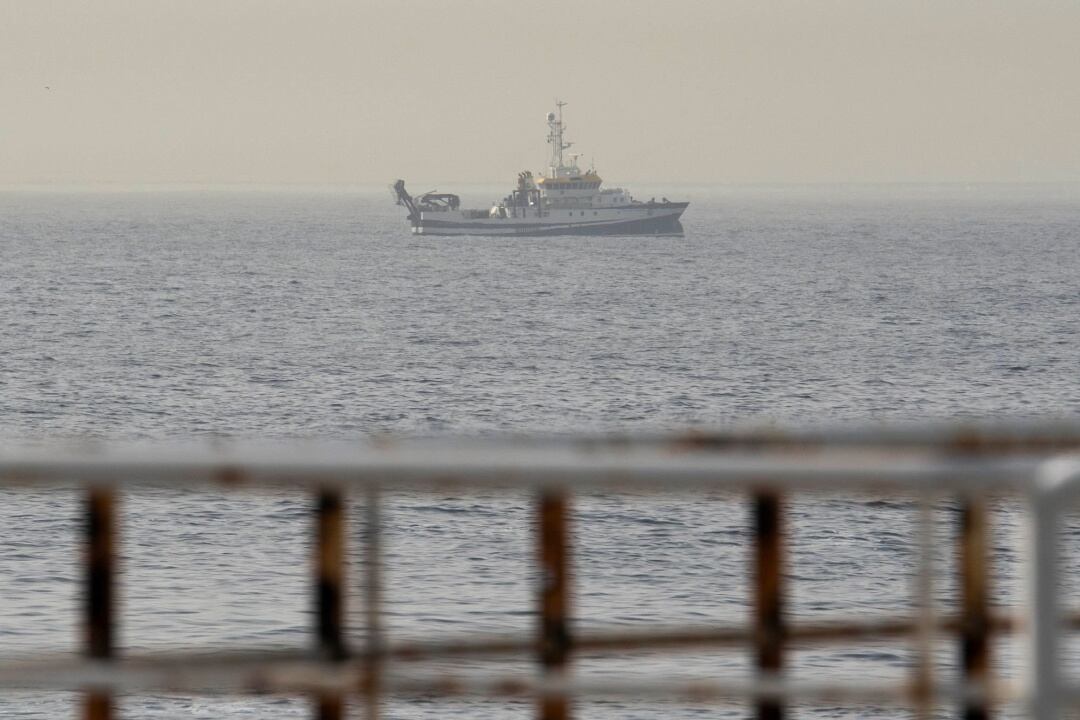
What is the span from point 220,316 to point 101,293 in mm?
19415

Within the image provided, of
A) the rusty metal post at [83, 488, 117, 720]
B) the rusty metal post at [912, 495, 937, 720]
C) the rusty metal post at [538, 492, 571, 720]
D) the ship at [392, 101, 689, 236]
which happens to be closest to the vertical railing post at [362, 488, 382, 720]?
the rusty metal post at [538, 492, 571, 720]

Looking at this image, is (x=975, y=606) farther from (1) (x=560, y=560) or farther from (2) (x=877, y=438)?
(1) (x=560, y=560)

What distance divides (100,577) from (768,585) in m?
1.16

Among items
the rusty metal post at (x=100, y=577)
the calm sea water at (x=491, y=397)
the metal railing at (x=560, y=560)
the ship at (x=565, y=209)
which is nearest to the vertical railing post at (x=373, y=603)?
the metal railing at (x=560, y=560)

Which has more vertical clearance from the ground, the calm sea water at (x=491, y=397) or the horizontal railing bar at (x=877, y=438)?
the horizontal railing bar at (x=877, y=438)

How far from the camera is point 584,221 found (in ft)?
605

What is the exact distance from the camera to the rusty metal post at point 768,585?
2.78m

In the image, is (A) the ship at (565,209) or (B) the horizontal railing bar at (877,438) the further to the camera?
(A) the ship at (565,209)

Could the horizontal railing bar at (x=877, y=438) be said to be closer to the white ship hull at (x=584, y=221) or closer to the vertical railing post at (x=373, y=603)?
the vertical railing post at (x=373, y=603)

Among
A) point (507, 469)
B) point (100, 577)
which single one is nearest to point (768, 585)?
point (507, 469)

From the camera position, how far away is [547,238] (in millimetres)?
195000

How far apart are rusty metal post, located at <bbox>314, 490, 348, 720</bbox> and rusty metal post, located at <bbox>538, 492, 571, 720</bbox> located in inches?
13.4

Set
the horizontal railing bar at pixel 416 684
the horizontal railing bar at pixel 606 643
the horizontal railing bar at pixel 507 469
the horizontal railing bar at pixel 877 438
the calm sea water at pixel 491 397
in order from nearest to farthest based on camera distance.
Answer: the horizontal railing bar at pixel 507 469 < the horizontal railing bar at pixel 416 684 < the horizontal railing bar at pixel 606 643 < the horizontal railing bar at pixel 877 438 < the calm sea water at pixel 491 397

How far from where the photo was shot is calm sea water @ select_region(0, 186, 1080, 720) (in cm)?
2802
